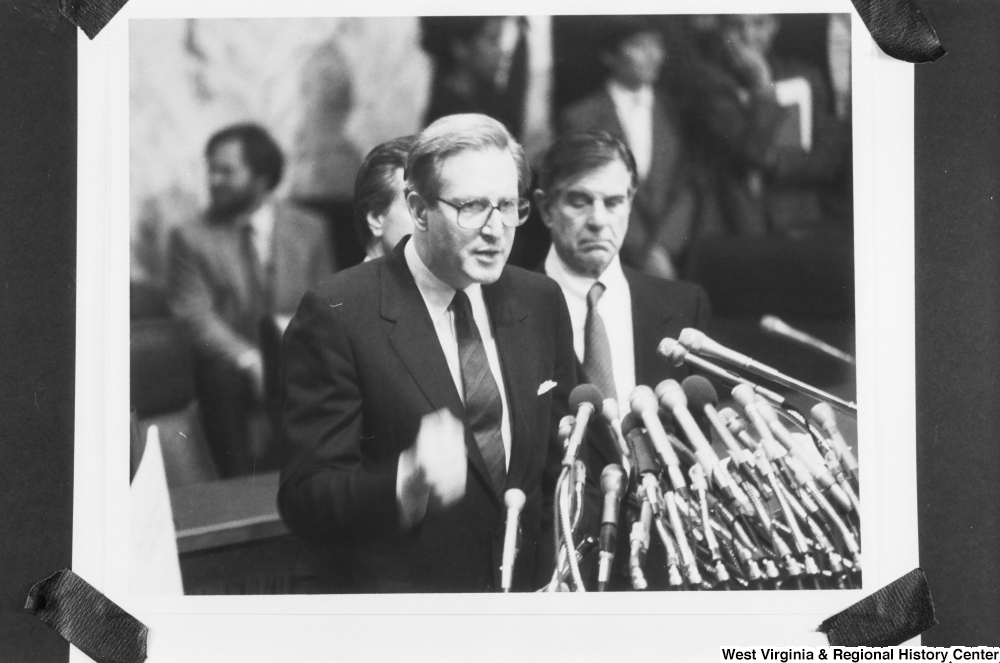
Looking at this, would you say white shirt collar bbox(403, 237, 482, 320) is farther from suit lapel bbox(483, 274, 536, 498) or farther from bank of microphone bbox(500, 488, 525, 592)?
bank of microphone bbox(500, 488, 525, 592)

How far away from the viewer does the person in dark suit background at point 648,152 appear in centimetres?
65

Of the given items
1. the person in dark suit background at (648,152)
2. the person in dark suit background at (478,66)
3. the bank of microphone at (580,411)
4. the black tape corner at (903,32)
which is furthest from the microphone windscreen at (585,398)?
the black tape corner at (903,32)

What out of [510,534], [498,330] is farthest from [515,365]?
[510,534]

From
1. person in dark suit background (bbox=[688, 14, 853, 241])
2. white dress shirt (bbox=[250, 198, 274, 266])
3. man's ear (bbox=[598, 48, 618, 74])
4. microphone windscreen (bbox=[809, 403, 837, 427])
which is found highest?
man's ear (bbox=[598, 48, 618, 74])

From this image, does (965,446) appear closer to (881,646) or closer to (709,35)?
(881,646)

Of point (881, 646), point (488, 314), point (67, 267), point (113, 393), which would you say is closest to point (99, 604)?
point (113, 393)

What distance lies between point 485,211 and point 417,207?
0.17 feet

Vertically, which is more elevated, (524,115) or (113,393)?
(524,115)

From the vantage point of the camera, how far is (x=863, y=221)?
0.66m

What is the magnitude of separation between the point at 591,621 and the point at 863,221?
385 millimetres

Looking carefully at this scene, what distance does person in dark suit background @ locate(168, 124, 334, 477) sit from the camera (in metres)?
0.64

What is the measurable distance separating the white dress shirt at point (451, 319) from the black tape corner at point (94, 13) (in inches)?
12.1

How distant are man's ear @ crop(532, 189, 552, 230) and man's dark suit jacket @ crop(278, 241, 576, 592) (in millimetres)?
110

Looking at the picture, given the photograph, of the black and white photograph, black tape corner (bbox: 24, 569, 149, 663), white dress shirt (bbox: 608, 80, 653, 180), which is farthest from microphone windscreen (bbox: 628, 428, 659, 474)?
black tape corner (bbox: 24, 569, 149, 663)
